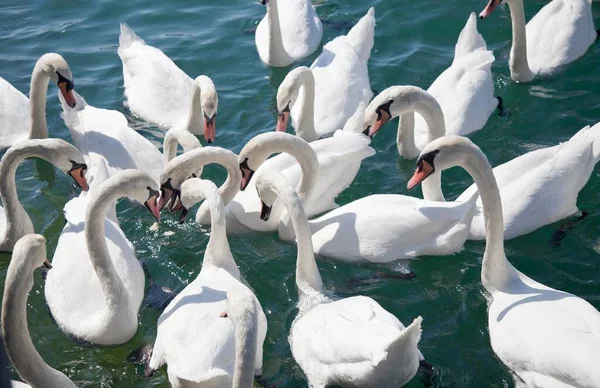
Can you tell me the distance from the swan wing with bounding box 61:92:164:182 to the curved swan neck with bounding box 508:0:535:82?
194 inches

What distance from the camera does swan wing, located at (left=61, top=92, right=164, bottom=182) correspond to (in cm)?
1019

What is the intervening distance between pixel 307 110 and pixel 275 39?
87.7 inches

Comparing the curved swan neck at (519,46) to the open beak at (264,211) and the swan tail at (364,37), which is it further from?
the open beak at (264,211)

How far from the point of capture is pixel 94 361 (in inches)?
313

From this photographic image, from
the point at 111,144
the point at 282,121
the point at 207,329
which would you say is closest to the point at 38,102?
the point at 111,144

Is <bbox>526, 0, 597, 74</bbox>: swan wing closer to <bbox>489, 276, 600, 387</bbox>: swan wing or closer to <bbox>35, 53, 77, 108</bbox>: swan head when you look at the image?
<bbox>489, 276, 600, 387</bbox>: swan wing

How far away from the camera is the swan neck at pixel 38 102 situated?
10781mm

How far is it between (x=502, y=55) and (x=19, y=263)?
8415mm

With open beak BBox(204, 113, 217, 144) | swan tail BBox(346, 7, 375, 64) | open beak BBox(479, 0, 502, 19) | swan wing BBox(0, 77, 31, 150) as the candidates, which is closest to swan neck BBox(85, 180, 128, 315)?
open beak BBox(204, 113, 217, 144)

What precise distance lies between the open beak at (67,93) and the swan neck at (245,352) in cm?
559

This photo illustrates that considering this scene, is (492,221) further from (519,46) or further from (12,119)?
(12,119)

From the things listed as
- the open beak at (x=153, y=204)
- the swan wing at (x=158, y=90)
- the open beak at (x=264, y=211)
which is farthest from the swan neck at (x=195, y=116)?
the open beak at (x=153, y=204)

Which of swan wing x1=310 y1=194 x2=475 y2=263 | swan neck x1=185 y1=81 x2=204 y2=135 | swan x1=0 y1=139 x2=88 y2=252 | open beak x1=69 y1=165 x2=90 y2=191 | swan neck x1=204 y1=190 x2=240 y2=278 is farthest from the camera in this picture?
swan neck x1=185 y1=81 x2=204 y2=135

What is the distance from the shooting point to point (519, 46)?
11.6 meters
